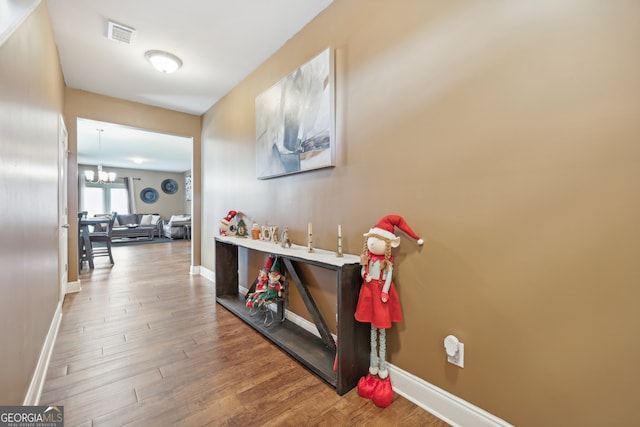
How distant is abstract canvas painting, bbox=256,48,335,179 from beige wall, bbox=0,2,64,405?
5.04ft

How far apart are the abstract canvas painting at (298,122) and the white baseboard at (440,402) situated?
140 centimetres

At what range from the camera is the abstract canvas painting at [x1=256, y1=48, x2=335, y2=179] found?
1910 mm

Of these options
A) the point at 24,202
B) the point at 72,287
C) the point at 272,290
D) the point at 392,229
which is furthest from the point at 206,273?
the point at 392,229

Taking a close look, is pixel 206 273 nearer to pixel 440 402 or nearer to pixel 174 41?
pixel 174 41

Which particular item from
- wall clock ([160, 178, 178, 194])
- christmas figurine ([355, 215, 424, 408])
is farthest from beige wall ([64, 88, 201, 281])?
wall clock ([160, 178, 178, 194])

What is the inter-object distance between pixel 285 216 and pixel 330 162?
0.79 metres

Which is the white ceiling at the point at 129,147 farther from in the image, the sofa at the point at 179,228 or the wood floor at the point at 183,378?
the wood floor at the point at 183,378

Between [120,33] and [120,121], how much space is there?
171 centimetres

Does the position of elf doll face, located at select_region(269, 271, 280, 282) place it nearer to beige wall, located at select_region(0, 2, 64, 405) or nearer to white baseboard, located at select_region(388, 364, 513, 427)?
white baseboard, located at select_region(388, 364, 513, 427)

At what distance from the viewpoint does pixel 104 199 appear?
31.1 ft

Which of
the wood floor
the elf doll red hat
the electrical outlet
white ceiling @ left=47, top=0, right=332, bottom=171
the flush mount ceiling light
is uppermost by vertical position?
white ceiling @ left=47, top=0, right=332, bottom=171

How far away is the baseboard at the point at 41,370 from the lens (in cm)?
135

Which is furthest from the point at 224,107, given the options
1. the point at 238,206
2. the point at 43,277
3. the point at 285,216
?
the point at 43,277

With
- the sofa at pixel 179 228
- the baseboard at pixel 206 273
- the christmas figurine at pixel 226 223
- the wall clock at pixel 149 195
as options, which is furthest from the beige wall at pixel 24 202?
the wall clock at pixel 149 195
